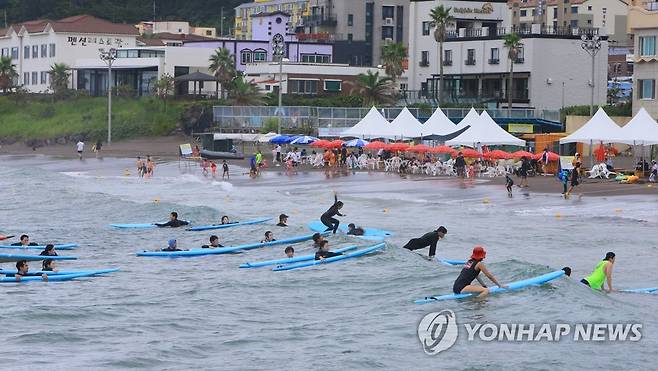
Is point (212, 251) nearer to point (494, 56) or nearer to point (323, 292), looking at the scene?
point (323, 292)

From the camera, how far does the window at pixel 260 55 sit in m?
Answer: 102

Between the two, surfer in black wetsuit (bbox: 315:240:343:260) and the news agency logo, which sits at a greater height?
surfer in black wetsuit (bbox: 315:240:343:260)

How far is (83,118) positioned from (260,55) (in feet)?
61.2

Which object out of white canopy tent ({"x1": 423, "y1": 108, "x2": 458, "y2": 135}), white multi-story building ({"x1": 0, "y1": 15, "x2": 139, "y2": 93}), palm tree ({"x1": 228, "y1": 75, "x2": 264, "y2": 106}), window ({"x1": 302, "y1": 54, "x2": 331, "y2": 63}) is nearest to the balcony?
window ({"x1": 302, "y1": 54, "x2": 331, "y2": 63})

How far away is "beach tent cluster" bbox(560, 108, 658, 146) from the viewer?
50.9 meters

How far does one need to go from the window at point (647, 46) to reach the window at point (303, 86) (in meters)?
30.0

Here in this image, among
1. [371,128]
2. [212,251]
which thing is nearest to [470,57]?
[371,128]

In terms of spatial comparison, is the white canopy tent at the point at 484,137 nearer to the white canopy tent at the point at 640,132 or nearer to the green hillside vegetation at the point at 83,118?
the white canopy tent at the point at 640,132

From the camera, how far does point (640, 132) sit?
2015 inches

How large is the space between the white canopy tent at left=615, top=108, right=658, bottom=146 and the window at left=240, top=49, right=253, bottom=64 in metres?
53.1

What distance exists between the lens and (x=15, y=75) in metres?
103

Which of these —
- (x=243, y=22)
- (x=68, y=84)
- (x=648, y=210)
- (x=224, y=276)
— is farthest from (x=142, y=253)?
(x=243, y=22)

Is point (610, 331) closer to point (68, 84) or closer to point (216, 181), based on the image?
point (216, 181)

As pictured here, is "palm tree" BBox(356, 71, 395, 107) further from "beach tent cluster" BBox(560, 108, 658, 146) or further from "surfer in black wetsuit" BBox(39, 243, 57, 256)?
"surfer in black wetsuit" BBox(39, 243, 57, 256)
